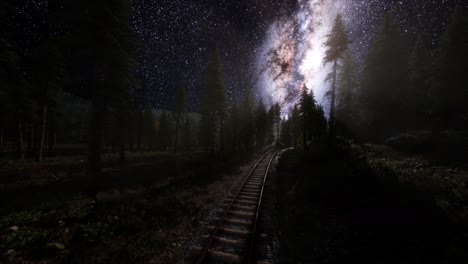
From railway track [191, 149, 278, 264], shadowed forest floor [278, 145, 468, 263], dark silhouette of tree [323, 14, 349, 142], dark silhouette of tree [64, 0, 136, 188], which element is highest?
dark silhouette of tree [323, 14, 349, 142]

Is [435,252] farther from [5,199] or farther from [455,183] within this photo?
[5,199]

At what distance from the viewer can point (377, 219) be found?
657cm

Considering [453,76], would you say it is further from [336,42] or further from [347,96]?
[336,42]

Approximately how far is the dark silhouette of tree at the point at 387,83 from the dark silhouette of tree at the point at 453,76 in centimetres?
325

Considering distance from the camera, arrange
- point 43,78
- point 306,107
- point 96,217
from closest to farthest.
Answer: point 96,217 → point 43,78 → point 306,107

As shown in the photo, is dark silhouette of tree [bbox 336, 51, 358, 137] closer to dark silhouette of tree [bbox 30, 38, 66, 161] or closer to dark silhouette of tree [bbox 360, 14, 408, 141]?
dark silhouette of tree [bbox 360, 14, 408, 141]

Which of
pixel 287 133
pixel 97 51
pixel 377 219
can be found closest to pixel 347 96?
pixel 377 219

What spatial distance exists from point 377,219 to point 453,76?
26571 mm

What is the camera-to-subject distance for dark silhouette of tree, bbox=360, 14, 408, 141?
2448 cm

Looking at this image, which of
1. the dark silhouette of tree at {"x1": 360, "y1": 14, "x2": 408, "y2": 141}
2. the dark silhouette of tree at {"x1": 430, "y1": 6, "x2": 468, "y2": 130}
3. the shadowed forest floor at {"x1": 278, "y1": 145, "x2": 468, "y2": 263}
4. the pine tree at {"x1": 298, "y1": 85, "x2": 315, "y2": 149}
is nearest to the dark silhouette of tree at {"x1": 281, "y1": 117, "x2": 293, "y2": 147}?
the pine tree at {"x1": 298, "y1": 85, "x2": 315, "y2": 149}

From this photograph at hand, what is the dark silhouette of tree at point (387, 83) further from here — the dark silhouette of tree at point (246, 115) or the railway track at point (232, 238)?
the railway track at point (232, 238)

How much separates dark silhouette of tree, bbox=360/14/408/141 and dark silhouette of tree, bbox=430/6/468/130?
3.25 m

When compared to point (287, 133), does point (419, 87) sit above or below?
above

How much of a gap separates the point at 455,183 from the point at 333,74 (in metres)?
18.1
